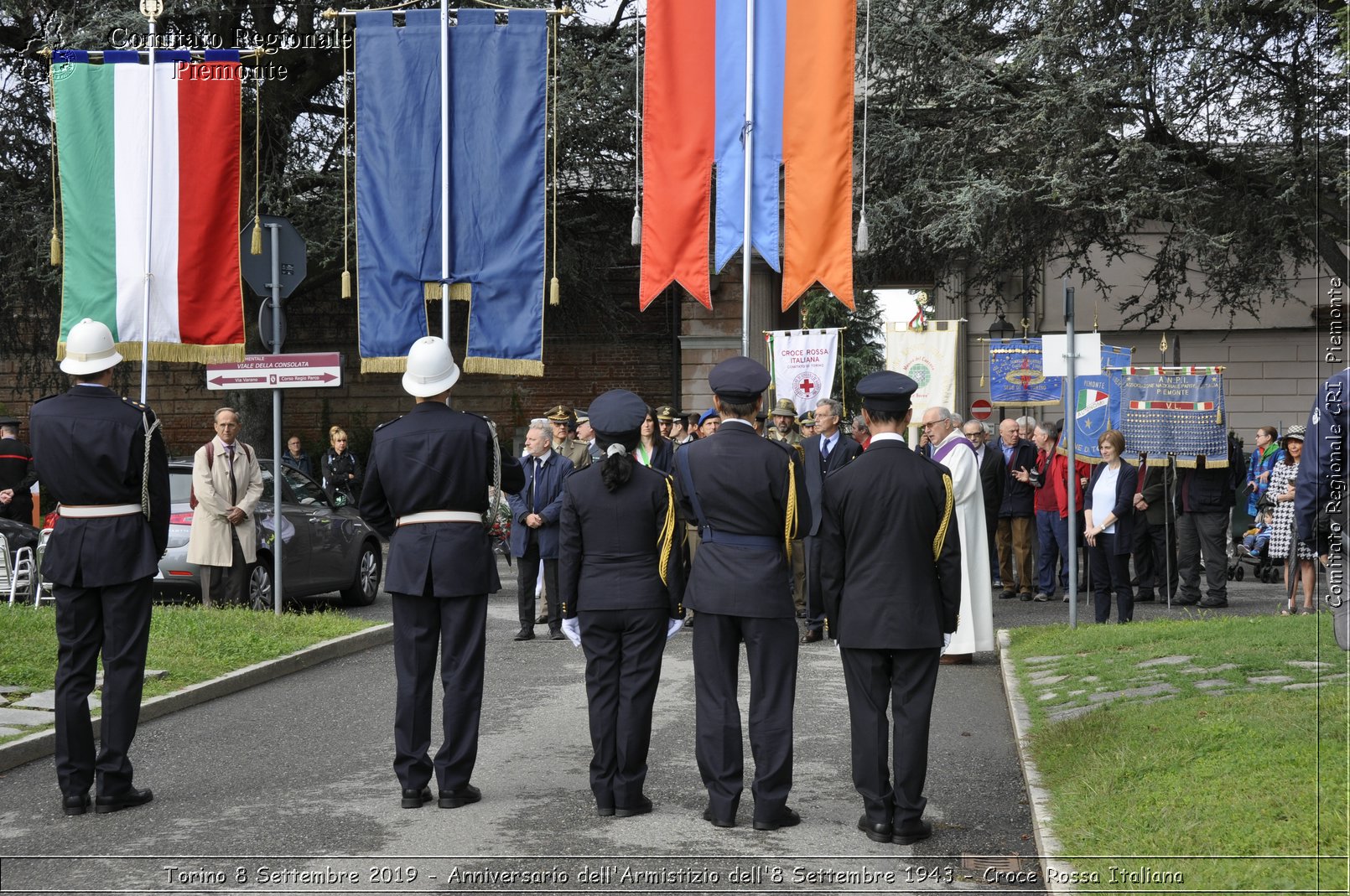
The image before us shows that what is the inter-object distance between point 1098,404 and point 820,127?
21.4 feet

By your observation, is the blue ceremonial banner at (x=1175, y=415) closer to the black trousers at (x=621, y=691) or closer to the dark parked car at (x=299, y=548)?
the dark parked car at (x=299, y=548)

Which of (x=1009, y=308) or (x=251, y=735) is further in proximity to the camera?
(x=1009, y=308)

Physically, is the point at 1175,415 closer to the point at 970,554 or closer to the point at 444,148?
the point at 970,554

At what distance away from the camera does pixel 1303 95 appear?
63.7 ft

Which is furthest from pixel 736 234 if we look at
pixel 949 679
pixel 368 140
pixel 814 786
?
pixel 814 786

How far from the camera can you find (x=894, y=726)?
634 centimetres

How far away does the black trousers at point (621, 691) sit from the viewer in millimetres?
6648

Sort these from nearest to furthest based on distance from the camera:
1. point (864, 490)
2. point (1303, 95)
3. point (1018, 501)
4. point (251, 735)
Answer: point (864, 490) < point (251, 735) < point (1018, 501) < point (1303, 95)

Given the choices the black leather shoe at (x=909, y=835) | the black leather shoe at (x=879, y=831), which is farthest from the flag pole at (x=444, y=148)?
the black leather shoe at (x=909, y=835)

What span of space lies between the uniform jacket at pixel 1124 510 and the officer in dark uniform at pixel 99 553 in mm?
8466

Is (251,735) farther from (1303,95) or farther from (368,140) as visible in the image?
(1303,95)

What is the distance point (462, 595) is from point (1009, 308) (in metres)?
23.2

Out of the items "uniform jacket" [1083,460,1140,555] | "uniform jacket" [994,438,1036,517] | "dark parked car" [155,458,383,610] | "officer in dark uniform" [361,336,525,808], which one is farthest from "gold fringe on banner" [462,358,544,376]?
"uniform jacket" [994,438,1036,517]

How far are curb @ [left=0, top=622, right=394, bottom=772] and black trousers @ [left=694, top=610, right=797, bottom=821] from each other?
3202 mm
